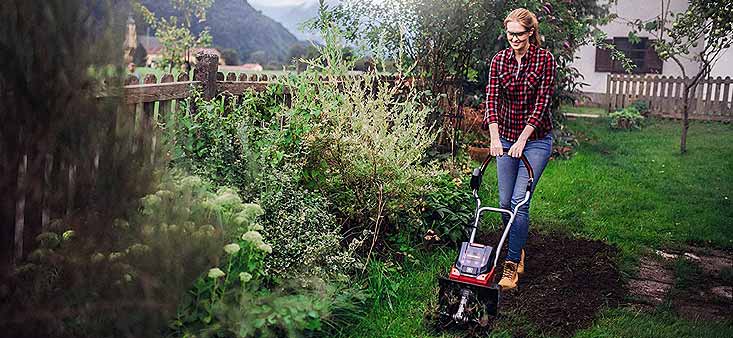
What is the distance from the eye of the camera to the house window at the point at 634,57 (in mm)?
17234

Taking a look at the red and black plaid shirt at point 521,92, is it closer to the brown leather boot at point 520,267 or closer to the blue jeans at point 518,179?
the blue jeans at point 518,179

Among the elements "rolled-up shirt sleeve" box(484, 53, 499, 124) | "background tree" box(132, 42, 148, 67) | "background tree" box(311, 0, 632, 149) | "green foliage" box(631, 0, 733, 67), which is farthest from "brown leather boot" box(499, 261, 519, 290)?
"green foliage" box(631, 0, 733, 67)

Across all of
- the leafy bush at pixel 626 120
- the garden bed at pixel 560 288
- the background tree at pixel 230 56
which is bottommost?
the garden bed at pixel 560 288

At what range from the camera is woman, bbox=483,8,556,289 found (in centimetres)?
416

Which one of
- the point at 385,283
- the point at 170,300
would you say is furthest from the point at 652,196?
the point at 170,300

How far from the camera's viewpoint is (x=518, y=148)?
4133 millimetres

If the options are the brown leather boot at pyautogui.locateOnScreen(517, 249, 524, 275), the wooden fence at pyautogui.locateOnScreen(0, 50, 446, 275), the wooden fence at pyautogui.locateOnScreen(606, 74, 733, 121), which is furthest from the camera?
the wooden fence at pyautogui.locateOnScreen(606, 74, 733, 121)

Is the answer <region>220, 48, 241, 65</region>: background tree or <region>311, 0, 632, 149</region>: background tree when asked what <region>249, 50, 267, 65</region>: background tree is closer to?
<region>220, 48, 241, 65</region>: background tree

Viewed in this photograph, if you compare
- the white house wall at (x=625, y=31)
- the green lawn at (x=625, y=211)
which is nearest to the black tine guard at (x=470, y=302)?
the green lawn at (x=625, y=211)

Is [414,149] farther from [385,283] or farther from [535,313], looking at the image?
[535,313]

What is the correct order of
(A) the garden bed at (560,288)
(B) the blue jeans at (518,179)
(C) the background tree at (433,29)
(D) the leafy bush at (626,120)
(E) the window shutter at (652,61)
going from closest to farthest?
(A) the garden bed at (560,288)
(B) the blue jeans at (518,179)
(C) the background tree at (433,29)
(D) the leafy bush at (626,120)
(E) the window shutter at (652,61)

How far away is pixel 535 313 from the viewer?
4059 millimetres

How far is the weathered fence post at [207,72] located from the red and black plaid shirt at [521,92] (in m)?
2.06

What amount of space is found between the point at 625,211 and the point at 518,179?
2.76 m
